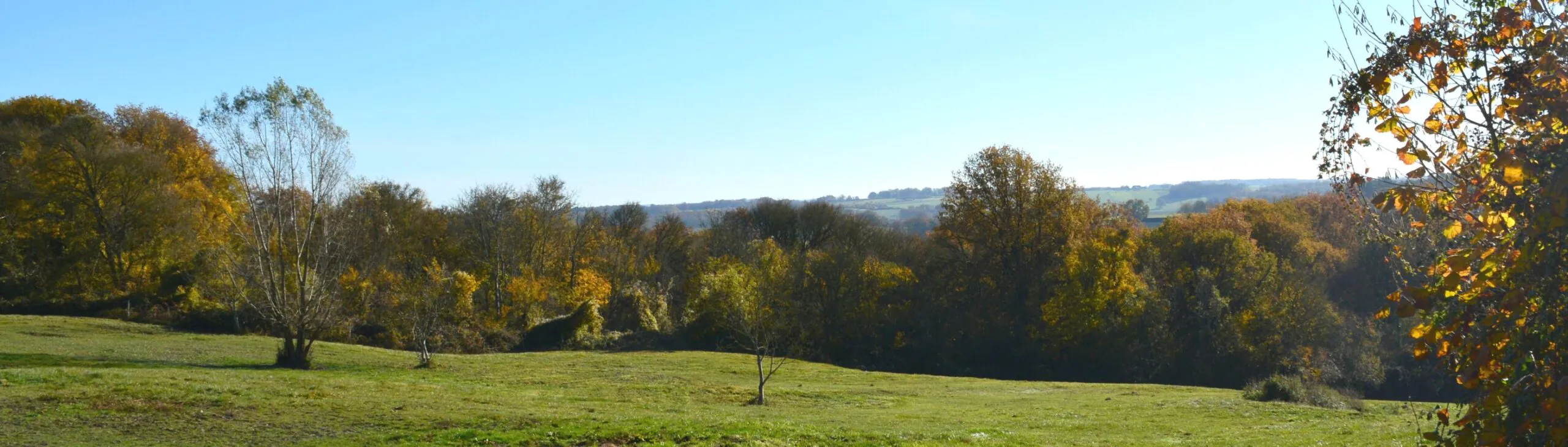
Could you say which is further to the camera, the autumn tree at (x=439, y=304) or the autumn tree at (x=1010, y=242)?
the autumn tree at (x=1010, y=242)

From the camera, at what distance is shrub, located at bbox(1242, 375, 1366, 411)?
29500 mm

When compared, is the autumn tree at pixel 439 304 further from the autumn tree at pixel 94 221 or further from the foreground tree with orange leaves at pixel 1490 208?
the foreground tree with orange leaves at pixel 1490 208

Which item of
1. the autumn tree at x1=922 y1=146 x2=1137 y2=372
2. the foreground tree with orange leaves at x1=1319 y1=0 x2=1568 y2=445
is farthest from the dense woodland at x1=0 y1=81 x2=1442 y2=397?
the foreground tree with orange leaves at x1=1319 y1=0 x2=1568 y2=445

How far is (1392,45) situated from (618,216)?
280 feet

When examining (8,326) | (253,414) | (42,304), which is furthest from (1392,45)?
(42,304)

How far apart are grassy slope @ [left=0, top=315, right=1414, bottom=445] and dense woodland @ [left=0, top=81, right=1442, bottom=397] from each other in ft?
21.7

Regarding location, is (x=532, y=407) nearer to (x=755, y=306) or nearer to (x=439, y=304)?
(x=755, y=306)

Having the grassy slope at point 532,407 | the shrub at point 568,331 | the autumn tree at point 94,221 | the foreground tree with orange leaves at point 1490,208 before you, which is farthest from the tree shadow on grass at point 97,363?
the foreground tree with orange leaves at point 1490,208

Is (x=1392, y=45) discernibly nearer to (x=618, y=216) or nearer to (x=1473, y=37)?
(x=1473, y=37)

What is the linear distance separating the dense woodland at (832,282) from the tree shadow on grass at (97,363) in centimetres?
919

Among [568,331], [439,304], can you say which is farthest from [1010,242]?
[439,304]

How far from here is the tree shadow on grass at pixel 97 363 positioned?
27.6 meters

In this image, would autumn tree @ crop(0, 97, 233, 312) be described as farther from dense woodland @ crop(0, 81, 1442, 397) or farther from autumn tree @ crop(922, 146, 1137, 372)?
autumn tree @ crop(922, 146, 1137, 372)

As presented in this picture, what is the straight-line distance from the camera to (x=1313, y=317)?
5272cm
